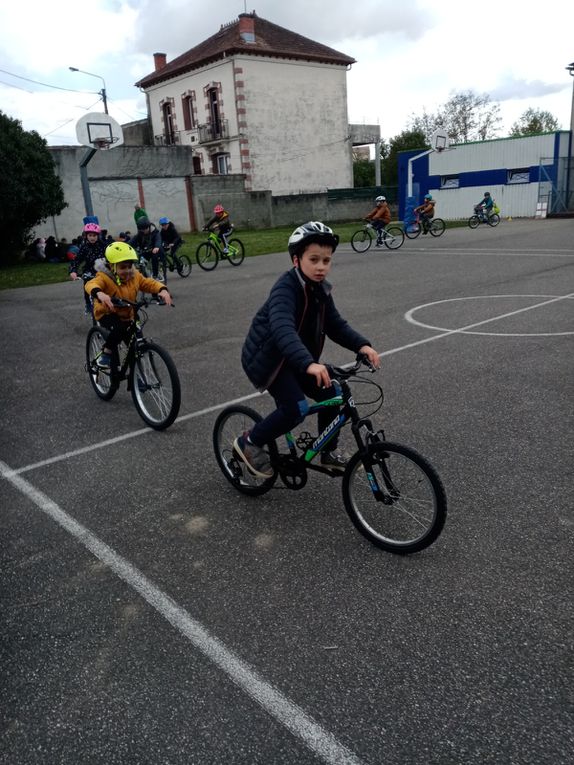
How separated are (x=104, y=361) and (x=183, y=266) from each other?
40.1ft

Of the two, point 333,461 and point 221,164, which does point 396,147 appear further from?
point 333,461

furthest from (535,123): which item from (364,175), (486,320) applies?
(486,320)

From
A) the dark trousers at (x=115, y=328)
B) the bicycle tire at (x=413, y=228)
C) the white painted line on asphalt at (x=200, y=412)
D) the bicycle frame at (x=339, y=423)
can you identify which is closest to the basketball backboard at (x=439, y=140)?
the bicycle tire at (x=413, y=228)

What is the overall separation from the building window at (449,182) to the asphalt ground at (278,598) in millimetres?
36125

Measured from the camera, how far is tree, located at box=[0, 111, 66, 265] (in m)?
23.6

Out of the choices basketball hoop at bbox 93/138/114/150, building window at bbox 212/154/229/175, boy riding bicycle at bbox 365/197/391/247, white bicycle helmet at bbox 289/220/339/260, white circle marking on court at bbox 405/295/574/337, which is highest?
building window at bbox 212/154/229/175

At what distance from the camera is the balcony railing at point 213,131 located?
44.2m

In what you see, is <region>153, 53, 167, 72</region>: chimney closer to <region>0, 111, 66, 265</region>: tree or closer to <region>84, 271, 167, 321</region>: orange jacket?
<region>0, 111, 66, 265</region>: tree

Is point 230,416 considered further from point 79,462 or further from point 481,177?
point 481,177

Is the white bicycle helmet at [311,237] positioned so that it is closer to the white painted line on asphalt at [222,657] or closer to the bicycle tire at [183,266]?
the white painted line on asphalt at [222,657]

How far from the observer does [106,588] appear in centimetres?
344

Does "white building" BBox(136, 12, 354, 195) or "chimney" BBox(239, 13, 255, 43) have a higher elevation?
"chimney" BBox(239, 13, 255, 43)

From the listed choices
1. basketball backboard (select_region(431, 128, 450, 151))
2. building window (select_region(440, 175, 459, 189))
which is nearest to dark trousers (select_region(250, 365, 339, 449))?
basketball backboard (select_region(431, 128, 450, 151))

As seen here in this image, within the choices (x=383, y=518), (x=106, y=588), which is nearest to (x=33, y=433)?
(x=106, y=588)
